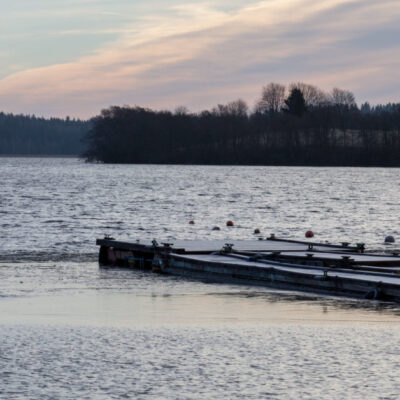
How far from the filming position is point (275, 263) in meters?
27.7

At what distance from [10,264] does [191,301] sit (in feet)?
38.1

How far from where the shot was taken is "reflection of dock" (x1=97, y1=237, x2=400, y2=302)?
23953 mm

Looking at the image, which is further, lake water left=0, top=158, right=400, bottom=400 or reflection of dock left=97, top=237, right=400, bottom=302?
reflection of dock left=97, top=237, right=400, bottom=302

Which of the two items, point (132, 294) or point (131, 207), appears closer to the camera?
point (132, 294)

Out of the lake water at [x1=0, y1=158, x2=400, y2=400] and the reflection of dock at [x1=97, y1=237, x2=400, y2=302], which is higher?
the reflection of dock at [x1=97, y1=237, x2=400, y2=302]

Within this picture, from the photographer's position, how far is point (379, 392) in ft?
44.1

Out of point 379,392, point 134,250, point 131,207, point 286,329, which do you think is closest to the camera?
point 379,392

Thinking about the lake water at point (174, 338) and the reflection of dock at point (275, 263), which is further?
the reflection of dock at point (275, 263)

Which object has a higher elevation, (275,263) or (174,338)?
(275,263)

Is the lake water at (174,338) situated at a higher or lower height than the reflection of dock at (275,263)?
lower

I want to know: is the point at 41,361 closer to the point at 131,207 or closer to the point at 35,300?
the point at 35,300

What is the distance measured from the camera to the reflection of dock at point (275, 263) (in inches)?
943

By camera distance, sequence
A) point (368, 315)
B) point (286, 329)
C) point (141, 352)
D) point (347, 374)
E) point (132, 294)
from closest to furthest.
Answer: point (347, 374), point (141, 352), point (286, 329), point (368, 315), point (132, 294)

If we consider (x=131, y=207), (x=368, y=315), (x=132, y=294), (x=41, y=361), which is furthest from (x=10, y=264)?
(x=131, y=207)
